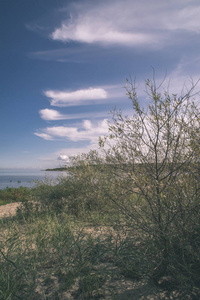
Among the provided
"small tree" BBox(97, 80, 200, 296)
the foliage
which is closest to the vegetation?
"small tree" BBox(97, 80, 200, 296)

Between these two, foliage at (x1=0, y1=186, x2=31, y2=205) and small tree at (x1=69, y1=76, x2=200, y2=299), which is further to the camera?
foliage at (x1=0, y1=186, x2=31, y2=205)

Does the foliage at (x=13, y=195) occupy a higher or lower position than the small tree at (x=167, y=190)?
lower

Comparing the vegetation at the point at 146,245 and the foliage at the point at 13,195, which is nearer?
the vegetation at the point at 146,245

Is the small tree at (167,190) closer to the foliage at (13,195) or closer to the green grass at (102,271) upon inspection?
the green grass at (102,271)

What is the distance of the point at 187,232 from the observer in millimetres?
3195

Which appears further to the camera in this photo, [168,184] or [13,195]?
[13,195]

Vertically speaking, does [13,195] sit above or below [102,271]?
below

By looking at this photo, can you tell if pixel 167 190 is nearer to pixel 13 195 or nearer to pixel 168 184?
pixel 168 184

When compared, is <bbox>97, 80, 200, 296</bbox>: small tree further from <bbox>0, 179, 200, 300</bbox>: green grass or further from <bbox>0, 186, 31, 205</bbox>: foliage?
<bbox>0, 186, 31, 205</bbox>: foliage

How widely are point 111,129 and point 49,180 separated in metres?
6.31

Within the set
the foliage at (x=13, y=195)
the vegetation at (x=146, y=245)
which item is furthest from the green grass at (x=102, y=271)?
the foliage at (x=13, y=195)

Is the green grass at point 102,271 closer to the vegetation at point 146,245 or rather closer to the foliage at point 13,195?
the vegetation at point 146,245

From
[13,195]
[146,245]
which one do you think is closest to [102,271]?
[146,245]

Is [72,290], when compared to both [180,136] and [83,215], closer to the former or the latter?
[180,136]
